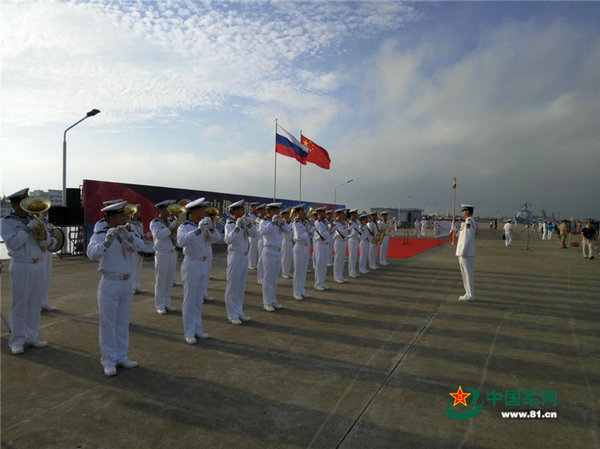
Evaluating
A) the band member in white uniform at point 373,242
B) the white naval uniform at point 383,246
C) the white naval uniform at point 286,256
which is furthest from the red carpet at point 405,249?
the white naval uniform at point 286,256

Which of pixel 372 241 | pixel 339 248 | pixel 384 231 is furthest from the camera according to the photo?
pixel 384 231

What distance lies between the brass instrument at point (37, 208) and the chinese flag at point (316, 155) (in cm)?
1302

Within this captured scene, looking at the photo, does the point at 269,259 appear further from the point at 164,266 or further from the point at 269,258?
the point at 164,266

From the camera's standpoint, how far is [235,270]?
6.73m

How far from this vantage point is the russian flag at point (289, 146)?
1558 cm

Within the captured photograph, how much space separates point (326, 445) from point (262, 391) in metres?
1.13

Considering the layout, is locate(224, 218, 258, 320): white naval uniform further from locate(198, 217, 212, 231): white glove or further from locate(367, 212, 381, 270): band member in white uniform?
locate(367, 212, 381, 270): band member in white uniform

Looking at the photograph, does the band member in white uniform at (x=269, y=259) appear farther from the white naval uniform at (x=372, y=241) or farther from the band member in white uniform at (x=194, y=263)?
the white naval uniform at (x=372, y=241)

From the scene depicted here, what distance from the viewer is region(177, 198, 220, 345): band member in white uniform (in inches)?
223

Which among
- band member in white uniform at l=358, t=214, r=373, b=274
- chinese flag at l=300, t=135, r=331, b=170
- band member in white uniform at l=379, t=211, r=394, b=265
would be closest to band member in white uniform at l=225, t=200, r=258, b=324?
band member in white uniform at l=358, t=214, r=373, b=274

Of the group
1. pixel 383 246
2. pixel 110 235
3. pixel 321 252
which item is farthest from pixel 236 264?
pixel 383 246

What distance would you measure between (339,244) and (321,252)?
171 cm

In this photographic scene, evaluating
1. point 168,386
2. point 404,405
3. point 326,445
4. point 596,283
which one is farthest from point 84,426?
point 596,283

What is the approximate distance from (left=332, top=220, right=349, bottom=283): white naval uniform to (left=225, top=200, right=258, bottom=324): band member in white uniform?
485 centimetres
